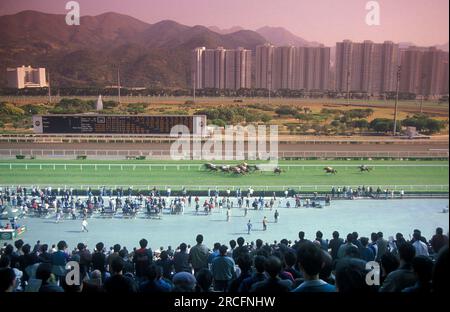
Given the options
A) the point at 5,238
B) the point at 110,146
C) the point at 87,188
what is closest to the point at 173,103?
the point at 110,146

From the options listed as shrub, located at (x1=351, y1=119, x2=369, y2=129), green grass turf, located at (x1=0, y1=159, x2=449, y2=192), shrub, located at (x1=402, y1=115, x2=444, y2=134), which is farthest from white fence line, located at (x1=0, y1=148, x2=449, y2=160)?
shrub, located at (x1=351, y1=119, x2=369, y2=129)

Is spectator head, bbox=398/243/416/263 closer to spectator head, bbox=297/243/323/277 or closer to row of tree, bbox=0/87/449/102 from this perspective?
spectator head, bbox=297/243/323/277

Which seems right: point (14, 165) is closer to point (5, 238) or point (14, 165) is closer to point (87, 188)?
point (87, 188)

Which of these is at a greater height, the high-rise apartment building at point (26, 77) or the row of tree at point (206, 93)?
the high-rise apartment building at point (26, 77)

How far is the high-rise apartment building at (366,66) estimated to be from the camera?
15023mm

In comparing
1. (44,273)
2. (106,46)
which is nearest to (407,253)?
(44,273)

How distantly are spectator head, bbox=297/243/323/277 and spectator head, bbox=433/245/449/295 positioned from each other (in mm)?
574

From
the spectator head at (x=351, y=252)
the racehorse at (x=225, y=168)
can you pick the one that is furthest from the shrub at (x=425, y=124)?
the spectator head at (x=351, y=252)

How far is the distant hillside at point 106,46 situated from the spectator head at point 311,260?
1112cm

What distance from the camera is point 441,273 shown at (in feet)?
6.28

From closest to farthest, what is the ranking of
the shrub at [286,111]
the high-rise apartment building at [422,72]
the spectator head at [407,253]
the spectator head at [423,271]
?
the spectator head at [423,271] < the spectator head at [407,253] < the high-rise apartment building at [422,72] < the shrub at [286,111]

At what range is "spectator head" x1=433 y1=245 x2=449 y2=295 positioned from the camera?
1893mm

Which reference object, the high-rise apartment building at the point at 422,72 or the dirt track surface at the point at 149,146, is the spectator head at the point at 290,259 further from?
the dirt track surface at the point at 149,146
